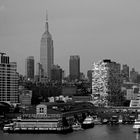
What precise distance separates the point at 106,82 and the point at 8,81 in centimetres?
927

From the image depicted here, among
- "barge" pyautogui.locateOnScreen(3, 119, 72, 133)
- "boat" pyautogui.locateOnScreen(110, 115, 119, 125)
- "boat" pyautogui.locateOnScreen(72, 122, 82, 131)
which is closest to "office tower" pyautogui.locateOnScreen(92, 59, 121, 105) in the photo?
"boat" pyautogui.locateOnScreen(110, 115, 119, 125)

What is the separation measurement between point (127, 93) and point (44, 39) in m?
37.6

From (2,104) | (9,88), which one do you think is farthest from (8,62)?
(2,104)

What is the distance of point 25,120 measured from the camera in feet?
97.6

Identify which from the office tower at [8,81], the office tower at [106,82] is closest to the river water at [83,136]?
the office tower at [8,81]

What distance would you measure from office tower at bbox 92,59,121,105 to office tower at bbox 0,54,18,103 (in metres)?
7.92

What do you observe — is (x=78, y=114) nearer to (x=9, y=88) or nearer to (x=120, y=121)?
(x=120, y=121)

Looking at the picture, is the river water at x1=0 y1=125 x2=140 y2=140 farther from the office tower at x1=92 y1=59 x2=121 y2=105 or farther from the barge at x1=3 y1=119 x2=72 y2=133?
the office tower at x1=92 y1=59 x2=121 y2=105

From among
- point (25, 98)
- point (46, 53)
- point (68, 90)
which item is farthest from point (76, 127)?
point (46, 53)

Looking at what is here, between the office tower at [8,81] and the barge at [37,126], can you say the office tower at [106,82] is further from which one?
the barge at [37,126]

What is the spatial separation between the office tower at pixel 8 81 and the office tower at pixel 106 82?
792cm

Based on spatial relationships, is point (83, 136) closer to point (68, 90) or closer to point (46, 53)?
point (68, 90)

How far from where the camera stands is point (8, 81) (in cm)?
4694

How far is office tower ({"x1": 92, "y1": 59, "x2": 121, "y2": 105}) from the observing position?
49.5m
